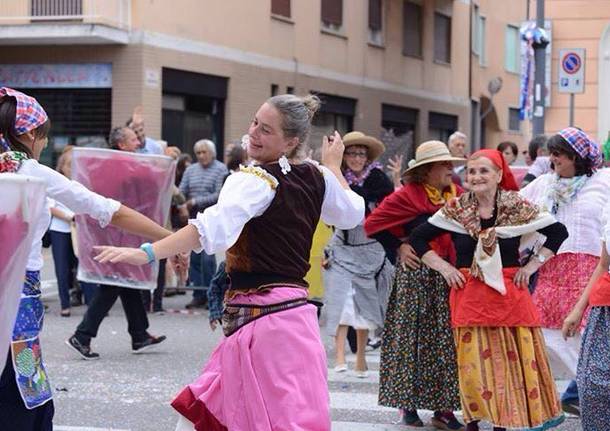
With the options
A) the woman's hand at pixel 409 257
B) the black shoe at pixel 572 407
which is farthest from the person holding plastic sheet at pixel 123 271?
→ the black shoe at pixel 572 407

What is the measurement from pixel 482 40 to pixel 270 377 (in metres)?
37.7

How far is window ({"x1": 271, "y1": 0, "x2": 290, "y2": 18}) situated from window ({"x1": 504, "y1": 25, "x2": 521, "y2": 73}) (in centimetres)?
1776

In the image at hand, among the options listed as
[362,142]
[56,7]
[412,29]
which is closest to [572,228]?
[362,142]

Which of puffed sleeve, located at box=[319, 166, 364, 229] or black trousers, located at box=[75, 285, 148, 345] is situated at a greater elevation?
puffed sleeve, located at box=[319, 166, 364, 229]

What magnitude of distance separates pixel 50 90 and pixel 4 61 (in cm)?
102

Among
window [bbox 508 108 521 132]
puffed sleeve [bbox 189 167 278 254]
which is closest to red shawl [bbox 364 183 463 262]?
puffed sleeve [bbox 189 167 278 254]

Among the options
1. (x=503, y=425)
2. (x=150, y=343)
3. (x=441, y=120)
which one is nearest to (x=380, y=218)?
(x=503, y=425)

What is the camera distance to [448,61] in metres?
38.1

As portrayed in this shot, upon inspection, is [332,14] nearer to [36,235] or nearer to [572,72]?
[572,72]

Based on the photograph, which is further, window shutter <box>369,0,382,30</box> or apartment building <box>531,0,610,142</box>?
apartment building <box>531,0,610,142</box>

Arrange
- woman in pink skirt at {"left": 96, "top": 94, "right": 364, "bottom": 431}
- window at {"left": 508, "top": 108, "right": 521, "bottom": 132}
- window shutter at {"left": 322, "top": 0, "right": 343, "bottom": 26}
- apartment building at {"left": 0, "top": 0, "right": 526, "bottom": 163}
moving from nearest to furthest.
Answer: woman in pink skirt at {"left": 96, "top": 94, "right": 364, "bottom": 431} → apartment building at {"left": 0, "top": 0, "right": 526, "bottom": 163} → window shutter at {"left": 322, "top": 0, "right": 343, "bottom": 26} → window at {"left": 508, "top": 108, "right": 521, "bottom": 132}

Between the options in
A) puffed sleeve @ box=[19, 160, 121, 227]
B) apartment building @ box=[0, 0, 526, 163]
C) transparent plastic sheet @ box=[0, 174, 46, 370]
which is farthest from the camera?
apartment building @ box=[0, 0, 526, 163]

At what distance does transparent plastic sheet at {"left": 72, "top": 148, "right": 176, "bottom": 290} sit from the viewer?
10.6 m

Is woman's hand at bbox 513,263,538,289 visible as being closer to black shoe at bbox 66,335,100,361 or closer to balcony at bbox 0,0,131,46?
black shoe at bbox 66,335,100,361
